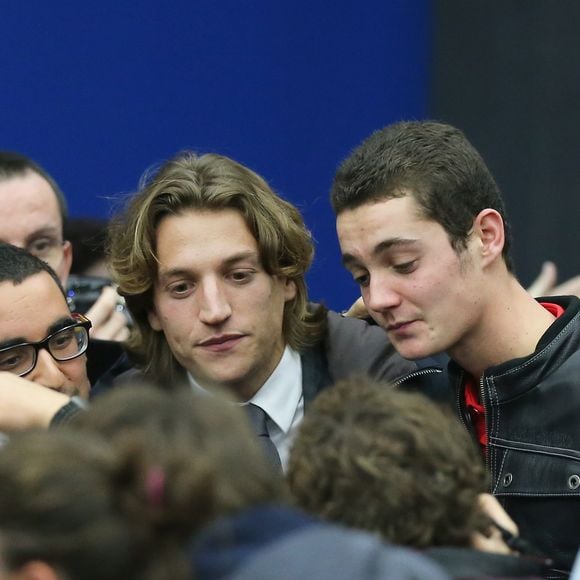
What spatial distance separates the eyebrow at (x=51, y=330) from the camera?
3.03 meters

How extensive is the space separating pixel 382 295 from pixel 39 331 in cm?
82

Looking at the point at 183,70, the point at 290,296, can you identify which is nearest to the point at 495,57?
the point at 183,70

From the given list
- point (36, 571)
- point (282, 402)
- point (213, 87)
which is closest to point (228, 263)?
point (282, 402)

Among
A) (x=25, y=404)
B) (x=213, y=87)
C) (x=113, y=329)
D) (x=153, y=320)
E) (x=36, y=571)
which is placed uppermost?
(x=213, y=87)

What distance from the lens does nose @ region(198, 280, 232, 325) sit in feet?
10.3

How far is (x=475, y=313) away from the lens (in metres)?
2.97

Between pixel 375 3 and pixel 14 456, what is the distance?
16.7ft

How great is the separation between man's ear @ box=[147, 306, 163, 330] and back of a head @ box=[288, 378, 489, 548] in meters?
1.47

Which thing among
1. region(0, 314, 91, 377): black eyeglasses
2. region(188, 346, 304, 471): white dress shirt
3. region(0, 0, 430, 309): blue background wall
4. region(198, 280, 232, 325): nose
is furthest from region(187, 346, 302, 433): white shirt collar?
region(0, 0, 430, 309): blue background wall

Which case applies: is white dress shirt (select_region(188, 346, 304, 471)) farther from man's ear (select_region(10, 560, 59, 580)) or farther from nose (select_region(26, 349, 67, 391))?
man's ear (select_region(10, 560, 59, 580))

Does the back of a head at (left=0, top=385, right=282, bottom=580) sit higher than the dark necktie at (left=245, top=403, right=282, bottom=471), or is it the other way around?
the dark necktie at (left=245, top=403, right=282, bottom=471)

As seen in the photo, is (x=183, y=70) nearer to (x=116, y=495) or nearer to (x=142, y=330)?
(x=142, y=330)

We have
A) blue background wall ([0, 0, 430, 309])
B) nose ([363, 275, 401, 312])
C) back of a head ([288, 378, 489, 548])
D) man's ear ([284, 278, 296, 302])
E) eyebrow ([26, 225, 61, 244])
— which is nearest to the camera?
back of a head ([288, 378, 489, 548])

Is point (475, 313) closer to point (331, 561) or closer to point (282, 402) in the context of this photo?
point (282, 402)
